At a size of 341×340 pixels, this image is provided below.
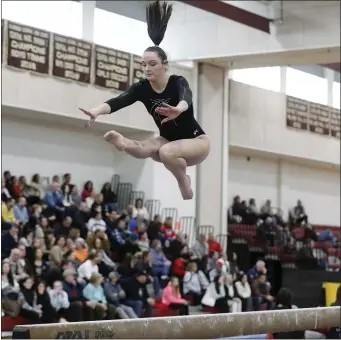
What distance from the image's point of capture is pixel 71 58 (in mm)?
16984

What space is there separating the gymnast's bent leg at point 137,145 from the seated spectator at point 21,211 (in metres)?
8.60

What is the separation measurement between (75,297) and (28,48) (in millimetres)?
5428

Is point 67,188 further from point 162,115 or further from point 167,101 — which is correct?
point 162,115

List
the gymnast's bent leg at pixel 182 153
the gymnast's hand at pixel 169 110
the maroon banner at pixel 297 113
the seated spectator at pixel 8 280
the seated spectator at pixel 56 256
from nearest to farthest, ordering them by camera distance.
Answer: the gymnast's hand at pixel 169 110 → the gymnast's bent leg at pixel 182 153 → the seated spectator at pixel 8 280 → the seated spectator at pixel 56 256 → the maroon banner at pixel 297 113

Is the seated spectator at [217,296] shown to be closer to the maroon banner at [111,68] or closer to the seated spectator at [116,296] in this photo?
the seated spectator at [116,296]

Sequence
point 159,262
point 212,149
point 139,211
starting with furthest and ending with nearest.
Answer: point 212,149, point 139,211, point 159,262

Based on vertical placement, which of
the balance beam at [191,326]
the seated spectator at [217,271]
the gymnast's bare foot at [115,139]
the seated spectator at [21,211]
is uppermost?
the gymnast's bare foot at [115,139]

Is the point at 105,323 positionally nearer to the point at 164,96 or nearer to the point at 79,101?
the point at 164,96

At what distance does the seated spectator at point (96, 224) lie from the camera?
15.4 meters

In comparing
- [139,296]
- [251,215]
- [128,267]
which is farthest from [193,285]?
[251,215]

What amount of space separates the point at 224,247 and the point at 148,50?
1424 centimetres

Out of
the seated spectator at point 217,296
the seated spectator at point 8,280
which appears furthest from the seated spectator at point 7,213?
the seated spectator at point 217,296

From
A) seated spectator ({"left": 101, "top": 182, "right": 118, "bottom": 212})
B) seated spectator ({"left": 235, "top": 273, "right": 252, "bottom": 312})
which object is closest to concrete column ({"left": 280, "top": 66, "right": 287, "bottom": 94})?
seated spectator ({"left": 101, "top": 182, "right": 118, "bottom": 212})

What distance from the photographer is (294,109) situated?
23125 mm
